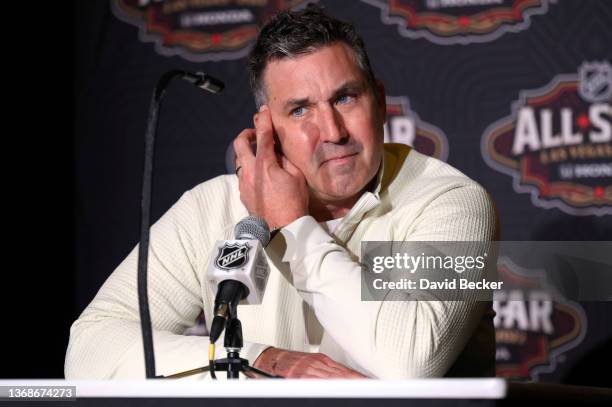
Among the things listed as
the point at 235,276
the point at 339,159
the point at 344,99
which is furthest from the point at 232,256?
the point at 344,99

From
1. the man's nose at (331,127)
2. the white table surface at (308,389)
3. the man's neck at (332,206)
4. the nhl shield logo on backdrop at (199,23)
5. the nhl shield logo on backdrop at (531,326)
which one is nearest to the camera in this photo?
the white table surface at (308,389)

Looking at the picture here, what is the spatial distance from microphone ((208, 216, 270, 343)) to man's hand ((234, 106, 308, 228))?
0.46 m

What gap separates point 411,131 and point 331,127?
1086mm

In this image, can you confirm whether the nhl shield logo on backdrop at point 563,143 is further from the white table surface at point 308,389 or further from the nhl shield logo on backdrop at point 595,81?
the white table surface at point 308,389

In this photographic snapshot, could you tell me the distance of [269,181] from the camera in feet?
6.40

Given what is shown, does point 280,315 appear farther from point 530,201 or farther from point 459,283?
point 530,201

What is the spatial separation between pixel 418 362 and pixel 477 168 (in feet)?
4.71

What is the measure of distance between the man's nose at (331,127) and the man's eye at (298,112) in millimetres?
67

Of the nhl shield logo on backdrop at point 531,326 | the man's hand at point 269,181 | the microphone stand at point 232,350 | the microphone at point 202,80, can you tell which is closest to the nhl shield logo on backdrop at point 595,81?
the nhl shield logo on backdrop at point 531,326

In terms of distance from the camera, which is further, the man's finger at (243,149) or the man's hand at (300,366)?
the man's finger at (243,149)

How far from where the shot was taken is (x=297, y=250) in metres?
1.81

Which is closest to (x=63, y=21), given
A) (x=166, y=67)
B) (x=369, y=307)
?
(x=166, y=67)

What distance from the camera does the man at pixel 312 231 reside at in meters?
1.71

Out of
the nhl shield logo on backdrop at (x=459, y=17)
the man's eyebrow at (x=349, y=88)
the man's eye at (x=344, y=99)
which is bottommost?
the man's eye at (x=344, y=99)
